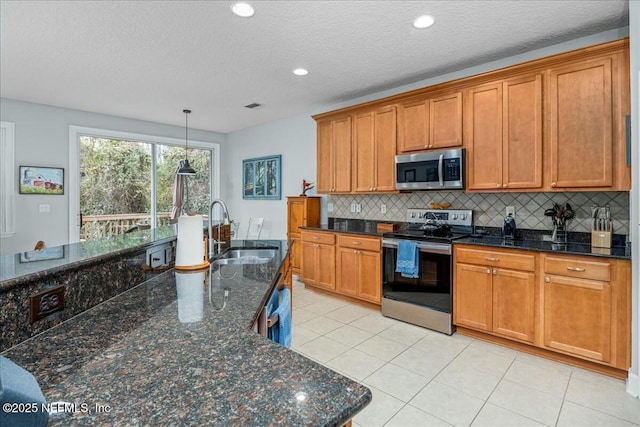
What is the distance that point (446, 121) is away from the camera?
3.41m

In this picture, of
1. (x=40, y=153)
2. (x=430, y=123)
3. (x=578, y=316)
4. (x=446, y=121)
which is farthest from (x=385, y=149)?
(x=40, y=153)

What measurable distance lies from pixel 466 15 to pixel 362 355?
2.75m

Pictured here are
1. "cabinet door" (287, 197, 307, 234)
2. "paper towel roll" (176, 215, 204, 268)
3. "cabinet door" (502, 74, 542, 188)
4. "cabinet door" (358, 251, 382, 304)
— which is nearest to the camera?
"paper towel roll" (176, 215, 204, 268)

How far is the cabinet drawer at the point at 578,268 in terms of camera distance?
2363 millimetres

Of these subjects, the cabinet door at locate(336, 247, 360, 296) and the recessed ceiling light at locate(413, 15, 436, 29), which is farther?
the cabinet door at locate(336, 247, 360, 296)

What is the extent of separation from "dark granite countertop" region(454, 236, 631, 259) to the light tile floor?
0.88 meters

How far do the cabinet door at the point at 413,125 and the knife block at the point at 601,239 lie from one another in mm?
1640

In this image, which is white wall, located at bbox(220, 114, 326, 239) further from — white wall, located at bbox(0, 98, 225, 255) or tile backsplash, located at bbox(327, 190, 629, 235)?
white wall, located at bbox(0, 98, 225, 255)

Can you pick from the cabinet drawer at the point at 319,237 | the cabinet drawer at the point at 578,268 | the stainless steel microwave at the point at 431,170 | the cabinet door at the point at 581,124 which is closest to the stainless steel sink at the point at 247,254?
the cabinet drawer at the point at 319,237

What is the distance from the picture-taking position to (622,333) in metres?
2.31

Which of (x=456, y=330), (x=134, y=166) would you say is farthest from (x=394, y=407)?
(x=134, y=166)

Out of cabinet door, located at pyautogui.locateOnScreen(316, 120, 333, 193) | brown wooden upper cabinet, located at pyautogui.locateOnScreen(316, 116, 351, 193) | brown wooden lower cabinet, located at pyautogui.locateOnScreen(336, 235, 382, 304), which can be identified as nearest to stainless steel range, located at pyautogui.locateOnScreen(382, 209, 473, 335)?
brown wooden lower cabinet, located at pyautogui.locateOnScreen(336, 235, 382, 304)

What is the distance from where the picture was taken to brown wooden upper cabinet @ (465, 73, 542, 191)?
2881 millimetres

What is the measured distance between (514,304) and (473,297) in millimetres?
324
